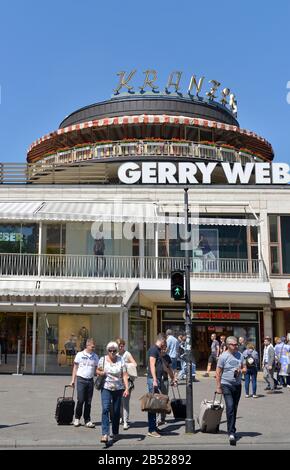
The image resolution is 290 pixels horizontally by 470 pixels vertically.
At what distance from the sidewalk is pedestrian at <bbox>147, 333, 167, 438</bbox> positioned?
0.60 ft

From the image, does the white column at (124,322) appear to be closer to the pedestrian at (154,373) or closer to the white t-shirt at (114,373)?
the pedestrian at (154,373)

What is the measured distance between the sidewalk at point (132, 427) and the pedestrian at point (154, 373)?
0.18 metres

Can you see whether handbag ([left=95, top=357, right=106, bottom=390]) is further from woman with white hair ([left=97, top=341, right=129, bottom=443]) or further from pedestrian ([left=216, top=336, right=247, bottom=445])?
pedestrian ([left=216, top=336, right=247, bottom=445])

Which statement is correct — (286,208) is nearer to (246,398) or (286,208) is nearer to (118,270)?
(118,270)

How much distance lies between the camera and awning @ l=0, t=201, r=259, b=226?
2398cm

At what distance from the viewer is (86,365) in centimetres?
1110

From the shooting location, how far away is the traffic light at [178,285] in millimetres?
11500

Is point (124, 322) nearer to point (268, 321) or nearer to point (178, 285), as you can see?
point (268, 321)

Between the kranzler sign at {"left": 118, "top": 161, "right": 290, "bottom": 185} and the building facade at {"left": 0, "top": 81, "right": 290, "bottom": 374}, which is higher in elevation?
the kranzler sign at {"left": 118, "top": 161, "right": 290, "bottom": 185}

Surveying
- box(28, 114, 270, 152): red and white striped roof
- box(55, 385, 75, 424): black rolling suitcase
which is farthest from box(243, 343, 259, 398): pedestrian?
box(28, 114, 270, 152): red and white striped roof

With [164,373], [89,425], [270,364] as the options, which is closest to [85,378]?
[89,425]

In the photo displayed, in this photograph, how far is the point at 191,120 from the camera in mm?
31328
